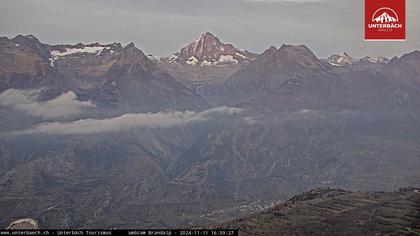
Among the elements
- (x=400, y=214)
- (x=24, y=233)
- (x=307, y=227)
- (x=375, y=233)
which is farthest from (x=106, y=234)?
(x=400, y=214)

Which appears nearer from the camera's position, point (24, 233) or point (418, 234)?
point (24, 233)

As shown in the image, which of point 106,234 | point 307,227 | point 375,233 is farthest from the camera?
point 307,227

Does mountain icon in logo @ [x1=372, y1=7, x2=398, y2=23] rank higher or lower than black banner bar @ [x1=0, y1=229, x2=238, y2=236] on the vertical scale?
higher

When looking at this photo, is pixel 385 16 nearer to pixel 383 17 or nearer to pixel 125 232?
pixel 383 17

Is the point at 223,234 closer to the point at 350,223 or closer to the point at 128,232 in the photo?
the point at 128,232

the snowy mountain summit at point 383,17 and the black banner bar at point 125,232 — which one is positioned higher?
the snowy mountain summit at point 383,17

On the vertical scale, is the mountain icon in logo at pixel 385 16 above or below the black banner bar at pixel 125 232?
above

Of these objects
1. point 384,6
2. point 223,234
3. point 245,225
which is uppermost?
point 384,6

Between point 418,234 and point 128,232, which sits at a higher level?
point 128,232

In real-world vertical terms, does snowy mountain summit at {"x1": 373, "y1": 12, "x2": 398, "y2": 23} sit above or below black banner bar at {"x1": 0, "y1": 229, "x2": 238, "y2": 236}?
above

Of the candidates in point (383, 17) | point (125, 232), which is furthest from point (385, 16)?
point (125, 232)

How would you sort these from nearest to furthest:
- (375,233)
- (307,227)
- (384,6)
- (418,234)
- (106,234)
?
(106,234) → (384,6) → (418,234) → (375,233) → (307,227)
